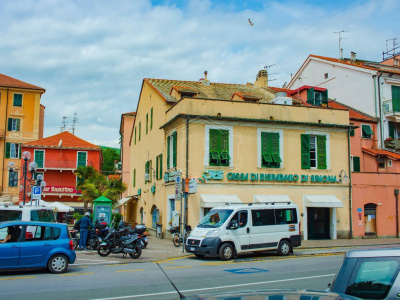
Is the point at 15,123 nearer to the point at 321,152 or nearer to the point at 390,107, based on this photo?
the point at 321,152

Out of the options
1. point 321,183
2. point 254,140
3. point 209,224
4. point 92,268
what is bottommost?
point 92,268

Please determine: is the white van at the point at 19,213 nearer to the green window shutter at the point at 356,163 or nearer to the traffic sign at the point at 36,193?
the traffic sign at the point at 36,193

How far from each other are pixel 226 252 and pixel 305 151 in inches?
454

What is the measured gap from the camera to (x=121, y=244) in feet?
55.7

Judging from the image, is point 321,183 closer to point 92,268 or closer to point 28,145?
point 92,268

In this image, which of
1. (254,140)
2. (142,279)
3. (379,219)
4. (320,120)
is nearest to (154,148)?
(254,140)

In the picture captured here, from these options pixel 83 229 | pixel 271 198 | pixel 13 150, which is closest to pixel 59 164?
pixel 13 150

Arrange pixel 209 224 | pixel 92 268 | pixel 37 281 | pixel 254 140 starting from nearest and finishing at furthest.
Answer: pixel 37 281 → pixel 92 268 → pixel 209 224 → pixel 254 140

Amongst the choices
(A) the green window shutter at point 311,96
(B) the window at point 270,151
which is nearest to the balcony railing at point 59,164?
(A) the green window shutter at point 311,96

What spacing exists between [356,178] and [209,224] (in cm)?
1355

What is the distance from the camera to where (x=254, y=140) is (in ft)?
84.2

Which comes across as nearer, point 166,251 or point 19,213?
point 19,213

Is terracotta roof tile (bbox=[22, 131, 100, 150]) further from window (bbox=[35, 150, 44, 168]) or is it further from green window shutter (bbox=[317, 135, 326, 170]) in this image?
green window shutter (bbox=[317, 135, 326, 170])

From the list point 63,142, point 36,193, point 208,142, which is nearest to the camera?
point 36,193
